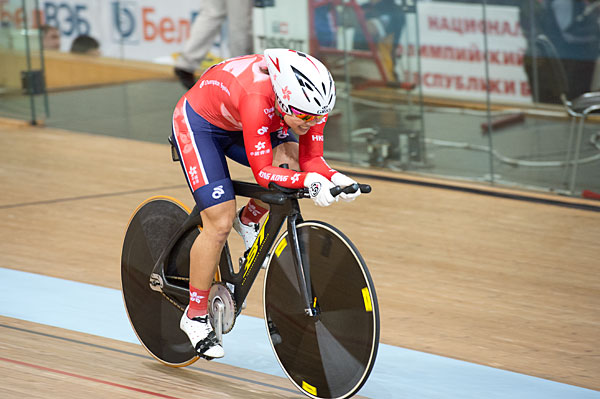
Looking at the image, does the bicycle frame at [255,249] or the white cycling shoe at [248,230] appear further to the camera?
the white cycling shoe at [248,230]

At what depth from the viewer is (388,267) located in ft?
16.0

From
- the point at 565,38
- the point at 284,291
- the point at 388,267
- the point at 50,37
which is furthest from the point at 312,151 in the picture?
the point at 50,37

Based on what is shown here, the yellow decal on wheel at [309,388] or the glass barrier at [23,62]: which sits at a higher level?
the glass barrier at [23,62]

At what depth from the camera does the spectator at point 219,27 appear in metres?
7.41

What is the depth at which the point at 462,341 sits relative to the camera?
391cm

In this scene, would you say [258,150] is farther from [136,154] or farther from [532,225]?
[136,154]

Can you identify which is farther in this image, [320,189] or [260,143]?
[260,143]

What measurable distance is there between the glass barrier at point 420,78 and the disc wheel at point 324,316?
365cm

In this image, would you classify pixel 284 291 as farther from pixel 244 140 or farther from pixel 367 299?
pixel 244 140

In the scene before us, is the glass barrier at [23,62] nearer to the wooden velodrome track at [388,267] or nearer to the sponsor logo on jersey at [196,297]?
the wooden velodrome track at [388,267]

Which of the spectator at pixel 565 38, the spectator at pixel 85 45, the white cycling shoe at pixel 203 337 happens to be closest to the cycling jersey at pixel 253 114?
the white cycling shoe at pixel 203 337

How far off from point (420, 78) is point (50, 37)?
3.84 m

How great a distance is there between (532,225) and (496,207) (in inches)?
17.0

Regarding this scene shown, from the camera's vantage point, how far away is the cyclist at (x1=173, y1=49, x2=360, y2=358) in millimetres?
2887
